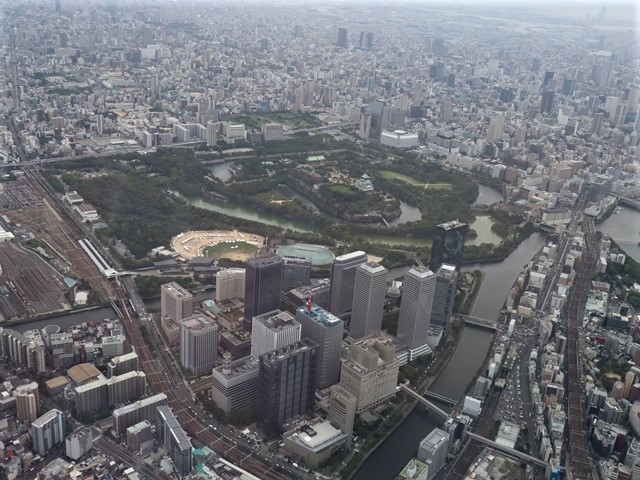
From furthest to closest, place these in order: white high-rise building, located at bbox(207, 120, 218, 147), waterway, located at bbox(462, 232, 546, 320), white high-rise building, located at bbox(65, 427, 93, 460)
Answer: white high-rise building, located at bbox(207, 120, 218, 147)
waterway, located at bbox(462, 232, 546, 320)
white high-rise building, located at bbox(65, 427, 93, 460)

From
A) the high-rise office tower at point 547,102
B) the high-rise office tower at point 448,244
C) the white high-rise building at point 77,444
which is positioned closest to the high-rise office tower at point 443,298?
the high-rise office tower at point 448,244

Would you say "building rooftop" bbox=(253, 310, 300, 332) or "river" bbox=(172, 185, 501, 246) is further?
"river" bbox=(172, 185, 501, 246)

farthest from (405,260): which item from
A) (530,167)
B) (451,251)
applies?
(530,167)

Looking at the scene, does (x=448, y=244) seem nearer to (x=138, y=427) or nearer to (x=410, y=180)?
(x=138, y=427)

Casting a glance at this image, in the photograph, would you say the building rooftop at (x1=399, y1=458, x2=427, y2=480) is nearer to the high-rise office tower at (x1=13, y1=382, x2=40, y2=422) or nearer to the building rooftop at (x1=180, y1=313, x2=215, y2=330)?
the building rooftop at (x1=180, y1=313, x2=215, y2=330)

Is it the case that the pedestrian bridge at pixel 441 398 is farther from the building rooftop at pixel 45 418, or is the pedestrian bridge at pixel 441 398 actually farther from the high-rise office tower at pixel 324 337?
the building rooftop at pixel 45 418

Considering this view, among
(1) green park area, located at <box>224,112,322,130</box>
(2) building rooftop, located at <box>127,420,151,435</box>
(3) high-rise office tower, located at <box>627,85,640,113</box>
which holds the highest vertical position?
(3) high-rise office tower, located at <box>627,85,640,113</box>

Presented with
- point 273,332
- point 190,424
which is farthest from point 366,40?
point 190,424

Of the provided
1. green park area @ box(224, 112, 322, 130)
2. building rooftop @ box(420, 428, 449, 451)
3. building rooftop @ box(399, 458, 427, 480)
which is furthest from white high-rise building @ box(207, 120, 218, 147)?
building rooftop @ box(399, 458, 427, 480)

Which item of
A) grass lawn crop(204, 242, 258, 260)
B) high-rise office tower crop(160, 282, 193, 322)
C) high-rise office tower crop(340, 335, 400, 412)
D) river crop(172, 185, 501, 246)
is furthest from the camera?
river crop(172, 185, 501, 246)
